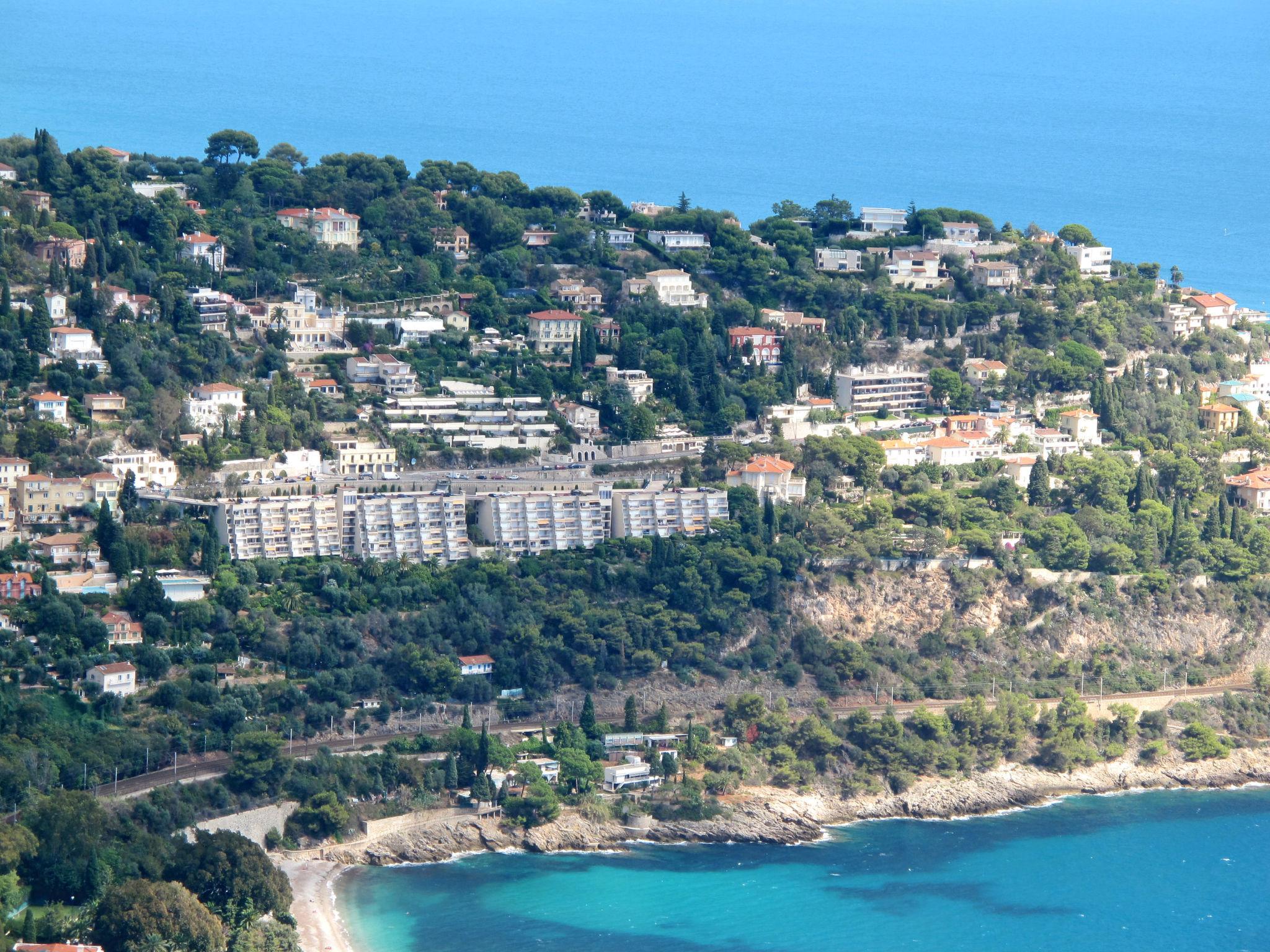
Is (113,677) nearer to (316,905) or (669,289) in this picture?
(316,905)

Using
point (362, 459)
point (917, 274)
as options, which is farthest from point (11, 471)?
point (917, 274)

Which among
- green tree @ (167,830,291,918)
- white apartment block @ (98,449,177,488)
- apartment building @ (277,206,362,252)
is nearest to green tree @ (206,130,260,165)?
apartment building @ (277,206,362,252)

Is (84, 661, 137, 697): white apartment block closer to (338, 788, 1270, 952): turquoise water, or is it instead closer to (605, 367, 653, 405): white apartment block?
(338, 788, 1270, 952): turquoise water

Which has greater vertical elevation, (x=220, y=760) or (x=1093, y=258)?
(x=1093, y=258)

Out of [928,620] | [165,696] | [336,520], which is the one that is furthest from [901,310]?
[165,696]

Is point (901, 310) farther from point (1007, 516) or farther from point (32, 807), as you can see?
point (32, 807)

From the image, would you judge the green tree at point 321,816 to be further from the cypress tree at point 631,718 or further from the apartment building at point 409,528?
the apartment building at point 409,528

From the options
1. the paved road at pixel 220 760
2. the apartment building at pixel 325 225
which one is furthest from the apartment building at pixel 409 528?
the apartment building at pixel 325 225
